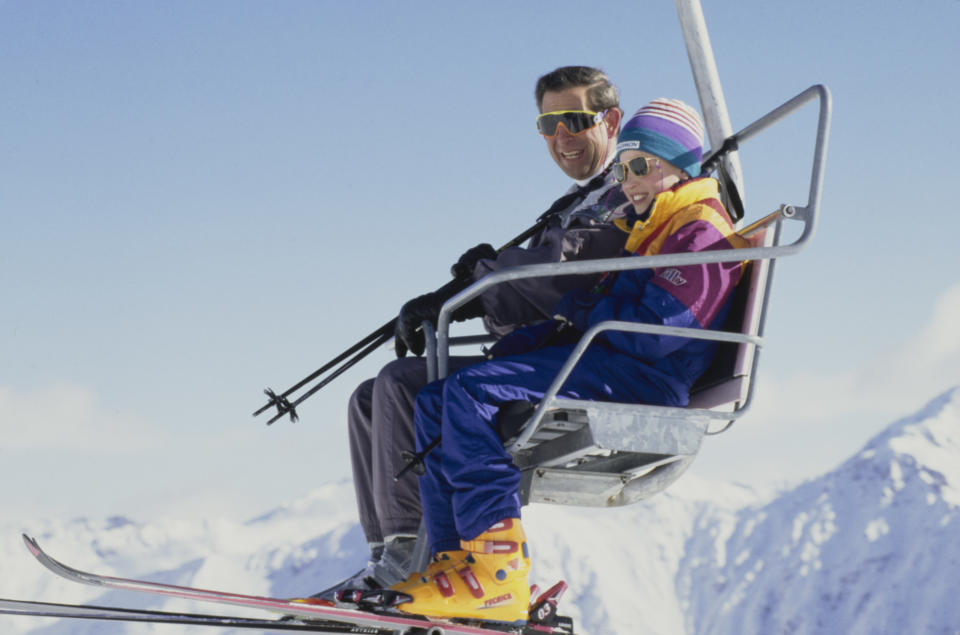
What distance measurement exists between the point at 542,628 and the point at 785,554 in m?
129

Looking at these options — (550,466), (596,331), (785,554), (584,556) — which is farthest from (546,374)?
(785,554)

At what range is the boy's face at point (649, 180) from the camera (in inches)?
150

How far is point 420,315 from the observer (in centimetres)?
394

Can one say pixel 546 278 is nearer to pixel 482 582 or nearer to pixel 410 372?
pixel 410 372

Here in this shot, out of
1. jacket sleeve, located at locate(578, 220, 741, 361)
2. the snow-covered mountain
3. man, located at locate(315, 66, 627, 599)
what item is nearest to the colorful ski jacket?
jacket sleeve, located at locate(578, 220, 741, 361)

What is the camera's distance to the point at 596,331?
335 cm

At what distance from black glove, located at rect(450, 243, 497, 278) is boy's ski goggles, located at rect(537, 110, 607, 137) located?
2.25ft

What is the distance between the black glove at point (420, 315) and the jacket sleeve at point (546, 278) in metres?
0.07

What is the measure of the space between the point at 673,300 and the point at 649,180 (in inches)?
21.2

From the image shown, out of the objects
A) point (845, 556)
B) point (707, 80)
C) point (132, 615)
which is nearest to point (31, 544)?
point (132, 615)

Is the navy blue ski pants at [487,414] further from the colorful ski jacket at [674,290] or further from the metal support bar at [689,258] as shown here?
the metal support bar at [689,258]

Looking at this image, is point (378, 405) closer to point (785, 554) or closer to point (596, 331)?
point (596, 331)

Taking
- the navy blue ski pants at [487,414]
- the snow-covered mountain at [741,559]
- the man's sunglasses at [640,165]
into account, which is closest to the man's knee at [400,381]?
the navy blue ski pants at [487,414]

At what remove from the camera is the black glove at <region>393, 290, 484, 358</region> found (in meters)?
3.94
